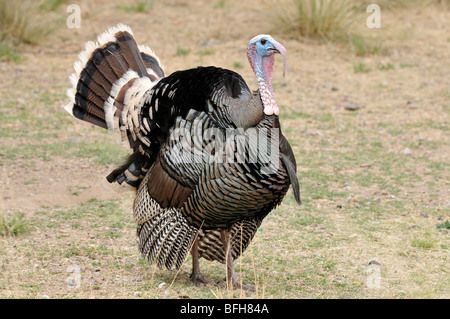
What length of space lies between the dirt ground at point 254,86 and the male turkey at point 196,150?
0.52 meters

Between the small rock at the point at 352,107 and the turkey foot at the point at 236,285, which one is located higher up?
the small rock at the point at 352,107

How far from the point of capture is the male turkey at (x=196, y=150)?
4.65m

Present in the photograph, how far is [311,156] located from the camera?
27.6ft

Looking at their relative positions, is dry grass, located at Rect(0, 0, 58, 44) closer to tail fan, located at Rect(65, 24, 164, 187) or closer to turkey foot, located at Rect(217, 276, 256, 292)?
tail fan, located at Rect(65, 24, 164, 187)

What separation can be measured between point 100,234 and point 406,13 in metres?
9.11

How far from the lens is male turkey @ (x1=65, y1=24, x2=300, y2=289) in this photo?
4.65 meters

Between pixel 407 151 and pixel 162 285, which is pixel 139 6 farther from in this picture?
pixel 162 285

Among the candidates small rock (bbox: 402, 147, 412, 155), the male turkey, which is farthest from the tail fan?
small rock (bbox: 402, 147, 412, 155)

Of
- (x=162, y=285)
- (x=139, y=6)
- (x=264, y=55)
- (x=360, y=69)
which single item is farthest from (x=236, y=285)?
(x=139, y=6)

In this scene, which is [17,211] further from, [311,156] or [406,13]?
[406,13]

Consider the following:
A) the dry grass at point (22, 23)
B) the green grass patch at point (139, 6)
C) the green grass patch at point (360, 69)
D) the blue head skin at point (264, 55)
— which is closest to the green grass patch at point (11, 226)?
the blue head skin at point (264, 55)

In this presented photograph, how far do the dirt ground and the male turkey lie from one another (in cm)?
52

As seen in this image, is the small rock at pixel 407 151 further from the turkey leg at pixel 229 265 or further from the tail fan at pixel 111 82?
the turkey leg at pixel 229 265
